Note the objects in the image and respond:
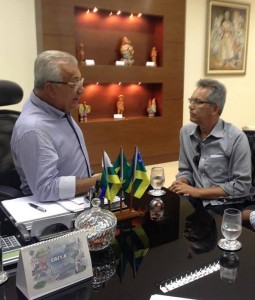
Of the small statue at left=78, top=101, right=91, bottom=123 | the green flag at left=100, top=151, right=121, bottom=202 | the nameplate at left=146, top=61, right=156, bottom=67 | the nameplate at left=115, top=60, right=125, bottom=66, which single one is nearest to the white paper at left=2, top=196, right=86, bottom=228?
the green flag at left=100, top=151, right=121, bottom=202

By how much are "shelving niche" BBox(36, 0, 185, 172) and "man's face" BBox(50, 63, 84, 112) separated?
2.36 metres

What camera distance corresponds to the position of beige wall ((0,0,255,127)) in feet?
12.2

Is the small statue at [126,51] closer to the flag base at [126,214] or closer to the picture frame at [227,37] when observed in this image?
the picture frame at [227,37]

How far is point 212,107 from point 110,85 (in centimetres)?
275

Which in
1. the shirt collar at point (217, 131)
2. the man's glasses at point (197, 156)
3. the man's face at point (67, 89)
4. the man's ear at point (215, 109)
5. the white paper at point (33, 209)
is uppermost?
the man's face at point (67, 89)

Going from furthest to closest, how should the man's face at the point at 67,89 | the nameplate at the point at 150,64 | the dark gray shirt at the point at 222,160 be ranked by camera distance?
1. the nameplate at the point at 150,64
2. the dark gray shirt at the point at 222,160
3. the man's face at the point at 67,89

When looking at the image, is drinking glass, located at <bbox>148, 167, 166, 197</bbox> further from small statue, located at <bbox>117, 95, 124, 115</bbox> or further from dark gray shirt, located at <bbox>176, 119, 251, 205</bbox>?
small statue, located at <bbox>117, 95, 124, 115</bbox>

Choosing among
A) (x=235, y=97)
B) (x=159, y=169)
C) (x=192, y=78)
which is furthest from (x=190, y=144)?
(x=235, y=97)

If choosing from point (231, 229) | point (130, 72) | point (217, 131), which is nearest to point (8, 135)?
point (217, 131)

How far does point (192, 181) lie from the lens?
211cm

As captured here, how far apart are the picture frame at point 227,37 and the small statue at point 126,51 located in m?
1.34

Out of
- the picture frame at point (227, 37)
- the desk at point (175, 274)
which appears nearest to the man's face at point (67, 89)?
the desk at point (175, 274)

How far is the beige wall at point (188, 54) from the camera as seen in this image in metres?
3.72

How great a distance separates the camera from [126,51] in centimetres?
442
